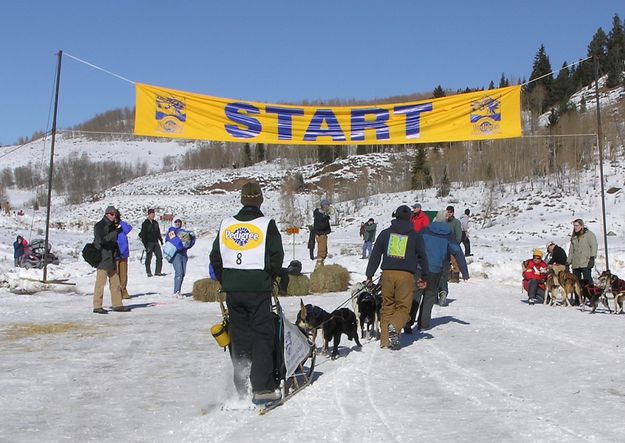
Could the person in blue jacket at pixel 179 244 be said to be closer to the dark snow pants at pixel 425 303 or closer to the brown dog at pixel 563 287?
the dark snow pants at pixel 425 303

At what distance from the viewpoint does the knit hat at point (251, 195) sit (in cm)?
574

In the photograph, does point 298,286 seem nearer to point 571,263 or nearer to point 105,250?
point 105,250

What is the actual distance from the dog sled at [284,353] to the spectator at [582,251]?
28.0ft

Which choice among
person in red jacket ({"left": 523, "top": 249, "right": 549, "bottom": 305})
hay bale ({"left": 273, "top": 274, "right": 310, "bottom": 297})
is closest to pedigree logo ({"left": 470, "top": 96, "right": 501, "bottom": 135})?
person in red jacket ({"left": 523, "top": 249, "right": 549, "bottom": 305})

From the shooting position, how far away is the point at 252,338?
5594 millimetres

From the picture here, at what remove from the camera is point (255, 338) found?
5.57 m

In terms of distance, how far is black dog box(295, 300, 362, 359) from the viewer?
22.9 feet

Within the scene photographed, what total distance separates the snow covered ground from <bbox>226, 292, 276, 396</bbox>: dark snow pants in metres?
0.30

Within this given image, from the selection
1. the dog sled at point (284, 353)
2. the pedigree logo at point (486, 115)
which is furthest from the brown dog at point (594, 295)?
the dog sled at point (284, 353)

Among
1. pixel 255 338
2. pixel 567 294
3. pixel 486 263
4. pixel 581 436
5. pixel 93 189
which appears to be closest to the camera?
pixel 581 436

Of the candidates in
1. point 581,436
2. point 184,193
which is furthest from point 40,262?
point 184,193

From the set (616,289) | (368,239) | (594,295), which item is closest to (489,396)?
(594,295)

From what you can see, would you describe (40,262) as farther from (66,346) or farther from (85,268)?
(66,346)

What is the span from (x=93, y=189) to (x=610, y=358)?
145 metres
